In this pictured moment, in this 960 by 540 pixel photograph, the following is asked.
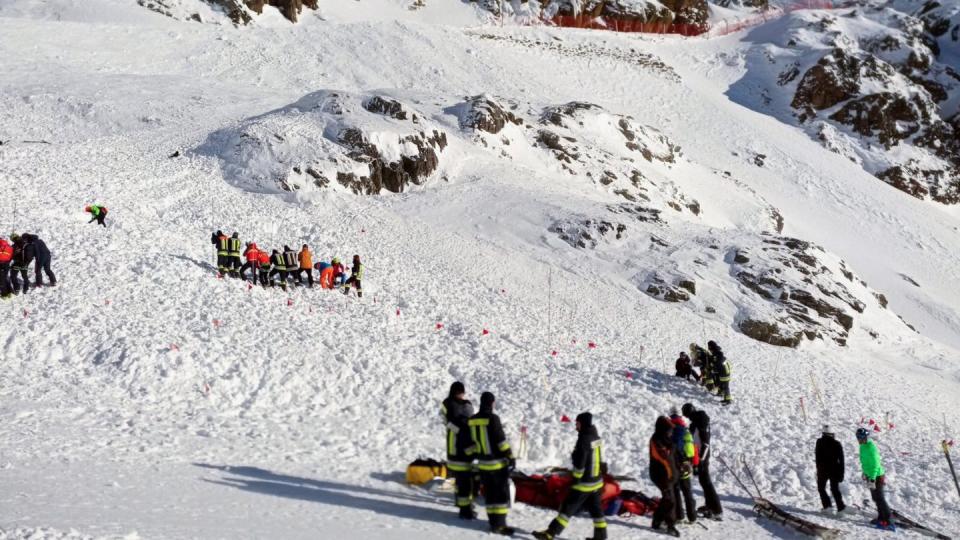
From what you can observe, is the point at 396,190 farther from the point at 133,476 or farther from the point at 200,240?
the point at 133,476

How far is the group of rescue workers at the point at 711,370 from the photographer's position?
17.2 meters

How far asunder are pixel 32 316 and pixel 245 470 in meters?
8.19

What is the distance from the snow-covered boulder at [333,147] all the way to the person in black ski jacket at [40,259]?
13025 millimetres

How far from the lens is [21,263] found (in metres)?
16.7

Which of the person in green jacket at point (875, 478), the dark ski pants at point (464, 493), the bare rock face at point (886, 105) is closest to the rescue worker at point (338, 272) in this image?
the dark ski pants at point (464, 493)

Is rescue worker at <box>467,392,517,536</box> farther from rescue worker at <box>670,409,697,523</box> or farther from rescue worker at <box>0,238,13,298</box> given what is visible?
rescue worker at <box>0,238,13,298</box>

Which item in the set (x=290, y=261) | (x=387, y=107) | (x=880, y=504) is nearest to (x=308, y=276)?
(x=290, y=261)

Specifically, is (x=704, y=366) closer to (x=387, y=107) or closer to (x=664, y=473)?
(x=664, y=473)

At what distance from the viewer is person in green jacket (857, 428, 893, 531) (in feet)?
36.6

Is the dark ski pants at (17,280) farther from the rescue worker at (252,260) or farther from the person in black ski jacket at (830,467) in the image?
the person in black ski jacket at (830,467)

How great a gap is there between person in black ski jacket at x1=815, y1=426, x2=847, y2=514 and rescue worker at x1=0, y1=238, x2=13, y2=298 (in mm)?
17307

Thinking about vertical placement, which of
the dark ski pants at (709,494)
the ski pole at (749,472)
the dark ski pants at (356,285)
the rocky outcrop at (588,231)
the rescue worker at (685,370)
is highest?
the dark ski pants at (709,494)

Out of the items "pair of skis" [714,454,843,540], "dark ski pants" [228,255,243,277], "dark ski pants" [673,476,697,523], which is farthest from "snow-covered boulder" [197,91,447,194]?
"dark ski pants" [673,476,697,523]

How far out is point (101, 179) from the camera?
26.4 m
